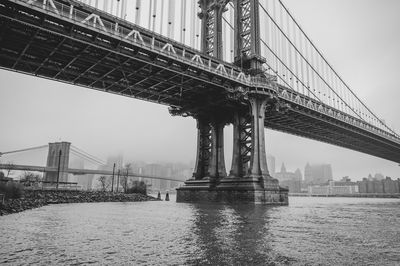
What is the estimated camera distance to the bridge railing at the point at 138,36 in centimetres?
2659

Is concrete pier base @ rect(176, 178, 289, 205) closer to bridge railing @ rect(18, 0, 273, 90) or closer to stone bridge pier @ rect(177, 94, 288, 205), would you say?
stone bridge pier @ rect(177, 94, 288, 205)

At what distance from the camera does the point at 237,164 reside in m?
44.2

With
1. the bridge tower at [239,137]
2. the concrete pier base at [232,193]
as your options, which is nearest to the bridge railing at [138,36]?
the bridge tower at [239,137]

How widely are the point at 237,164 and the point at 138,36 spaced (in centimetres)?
2231

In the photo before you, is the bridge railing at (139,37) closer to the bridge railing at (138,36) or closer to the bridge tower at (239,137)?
the bridge railing at (138,36)

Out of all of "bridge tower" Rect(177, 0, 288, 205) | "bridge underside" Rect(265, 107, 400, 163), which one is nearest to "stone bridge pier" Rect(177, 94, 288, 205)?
"bridge tower" Rect(177, 0, 288, 205)

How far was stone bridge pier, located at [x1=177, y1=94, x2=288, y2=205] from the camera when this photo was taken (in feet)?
130

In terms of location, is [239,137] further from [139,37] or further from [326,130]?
[326,130]

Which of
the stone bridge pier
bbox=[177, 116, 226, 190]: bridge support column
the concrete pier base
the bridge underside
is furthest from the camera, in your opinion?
the bridge underside

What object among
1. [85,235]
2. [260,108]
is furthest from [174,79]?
[85,235]

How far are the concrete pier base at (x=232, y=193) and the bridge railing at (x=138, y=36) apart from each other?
13588 millimetres

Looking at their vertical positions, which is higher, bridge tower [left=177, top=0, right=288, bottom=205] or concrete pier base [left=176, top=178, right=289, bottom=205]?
bridge tower [left=177, top=0, right=288, bottom=205]

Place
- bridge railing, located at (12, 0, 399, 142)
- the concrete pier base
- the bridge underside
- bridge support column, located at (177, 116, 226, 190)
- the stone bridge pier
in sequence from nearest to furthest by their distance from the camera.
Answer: bridge railing, located at (12, 0, 399, 142) → the concrete pier base → the stone bridge pier → bridge support column, located at (177, 116, 226, 190) → the bridge underside

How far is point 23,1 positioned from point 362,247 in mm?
26932
